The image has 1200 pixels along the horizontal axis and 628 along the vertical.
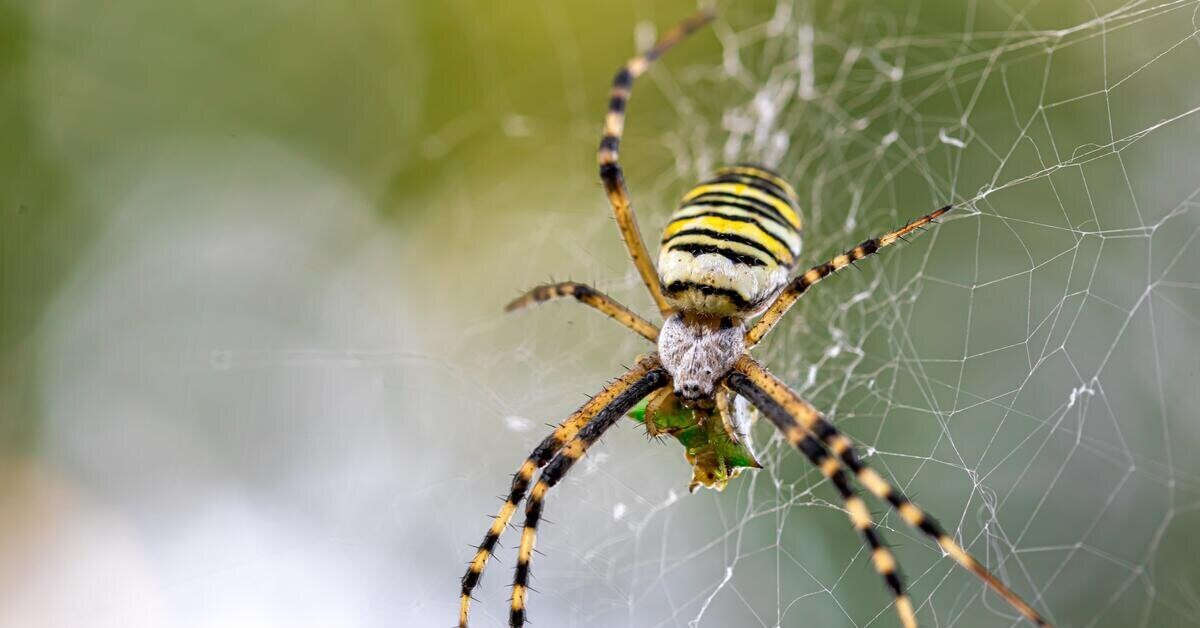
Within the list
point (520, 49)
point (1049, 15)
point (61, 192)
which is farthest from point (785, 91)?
point (61, 192)

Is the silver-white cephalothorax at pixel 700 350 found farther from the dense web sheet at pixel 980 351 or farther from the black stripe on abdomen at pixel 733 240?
the dense web sheet at pixel 980 351

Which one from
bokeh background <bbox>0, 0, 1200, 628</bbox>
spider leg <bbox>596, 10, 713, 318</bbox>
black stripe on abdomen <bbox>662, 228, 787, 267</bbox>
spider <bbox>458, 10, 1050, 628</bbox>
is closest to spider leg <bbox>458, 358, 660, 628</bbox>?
spider <bbox>458, 10, 1050, 628</bbox>

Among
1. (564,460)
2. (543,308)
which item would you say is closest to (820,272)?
(564,460)

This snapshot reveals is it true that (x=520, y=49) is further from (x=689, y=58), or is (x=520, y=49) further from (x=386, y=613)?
(x=386, y=613)

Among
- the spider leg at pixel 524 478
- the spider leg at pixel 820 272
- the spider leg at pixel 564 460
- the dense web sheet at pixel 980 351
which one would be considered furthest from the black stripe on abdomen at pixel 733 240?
the dense web sheet at pixel 980 351

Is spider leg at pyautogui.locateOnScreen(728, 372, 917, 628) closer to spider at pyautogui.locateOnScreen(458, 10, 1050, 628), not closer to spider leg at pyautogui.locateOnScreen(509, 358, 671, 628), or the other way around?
spider at pyautogui.locateOnScreen(458, 10, 1050, 628)
